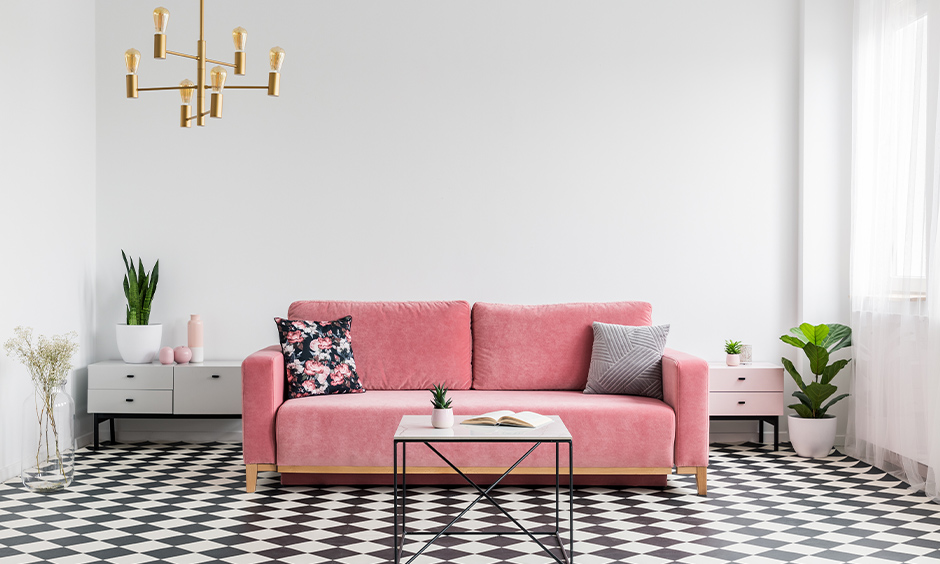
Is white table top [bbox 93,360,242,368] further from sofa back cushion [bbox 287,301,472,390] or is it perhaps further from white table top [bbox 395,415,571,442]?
white table top [bbox 395,415,571,442]

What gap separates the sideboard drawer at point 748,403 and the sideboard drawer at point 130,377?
322 cm

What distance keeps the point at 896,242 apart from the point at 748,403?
3.97ft

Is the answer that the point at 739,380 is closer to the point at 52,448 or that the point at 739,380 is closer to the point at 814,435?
the point at 814,435

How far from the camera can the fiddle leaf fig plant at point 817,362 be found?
181 inches

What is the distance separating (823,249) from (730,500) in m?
2.01

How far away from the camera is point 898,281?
4219 millimetres

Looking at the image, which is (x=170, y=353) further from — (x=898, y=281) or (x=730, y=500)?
(x=898, y=281)

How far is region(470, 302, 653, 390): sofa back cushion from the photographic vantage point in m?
4.41

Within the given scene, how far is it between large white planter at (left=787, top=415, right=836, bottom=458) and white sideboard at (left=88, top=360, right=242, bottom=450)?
3271 mm

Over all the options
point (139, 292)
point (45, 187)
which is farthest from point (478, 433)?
point (45, 187)

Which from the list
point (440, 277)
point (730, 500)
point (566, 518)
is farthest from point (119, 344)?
point (730, 500)

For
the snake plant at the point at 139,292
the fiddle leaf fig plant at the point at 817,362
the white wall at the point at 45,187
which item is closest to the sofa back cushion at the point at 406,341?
the snake plant at the point at 139,292

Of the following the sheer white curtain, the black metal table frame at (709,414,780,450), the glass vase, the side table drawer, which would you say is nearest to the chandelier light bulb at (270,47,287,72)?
the glass vase

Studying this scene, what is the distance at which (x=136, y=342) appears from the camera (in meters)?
4.82
